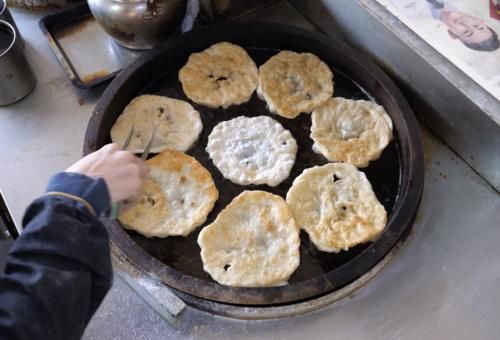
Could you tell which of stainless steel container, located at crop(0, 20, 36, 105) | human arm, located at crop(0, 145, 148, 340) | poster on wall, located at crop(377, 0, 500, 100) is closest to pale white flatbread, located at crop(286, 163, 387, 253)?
poster on wall, located at crop(377, 0, 500, 100)

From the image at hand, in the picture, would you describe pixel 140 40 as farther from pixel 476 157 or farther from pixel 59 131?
pixel 476 157

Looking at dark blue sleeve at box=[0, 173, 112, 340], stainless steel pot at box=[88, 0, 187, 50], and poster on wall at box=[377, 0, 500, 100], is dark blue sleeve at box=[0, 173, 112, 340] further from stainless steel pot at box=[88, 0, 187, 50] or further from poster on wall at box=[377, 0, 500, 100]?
poster on wall at box=[377, 0, 500, 100]

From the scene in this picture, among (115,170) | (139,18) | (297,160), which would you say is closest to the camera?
(115,170)

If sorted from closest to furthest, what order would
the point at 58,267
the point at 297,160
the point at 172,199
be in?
1. the point at 58,267
2. the point at 172,199
3. the point at 297,160

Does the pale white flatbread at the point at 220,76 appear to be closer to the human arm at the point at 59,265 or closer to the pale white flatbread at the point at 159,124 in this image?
the pale white flatbread at the point at 159,124

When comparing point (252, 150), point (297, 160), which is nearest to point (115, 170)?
point (252, 150)

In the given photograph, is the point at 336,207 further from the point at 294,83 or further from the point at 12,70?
the point at 12,70

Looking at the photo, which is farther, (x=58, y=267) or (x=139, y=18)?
(x=139, y=18)

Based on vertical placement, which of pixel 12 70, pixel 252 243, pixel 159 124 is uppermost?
pixel 12 70
